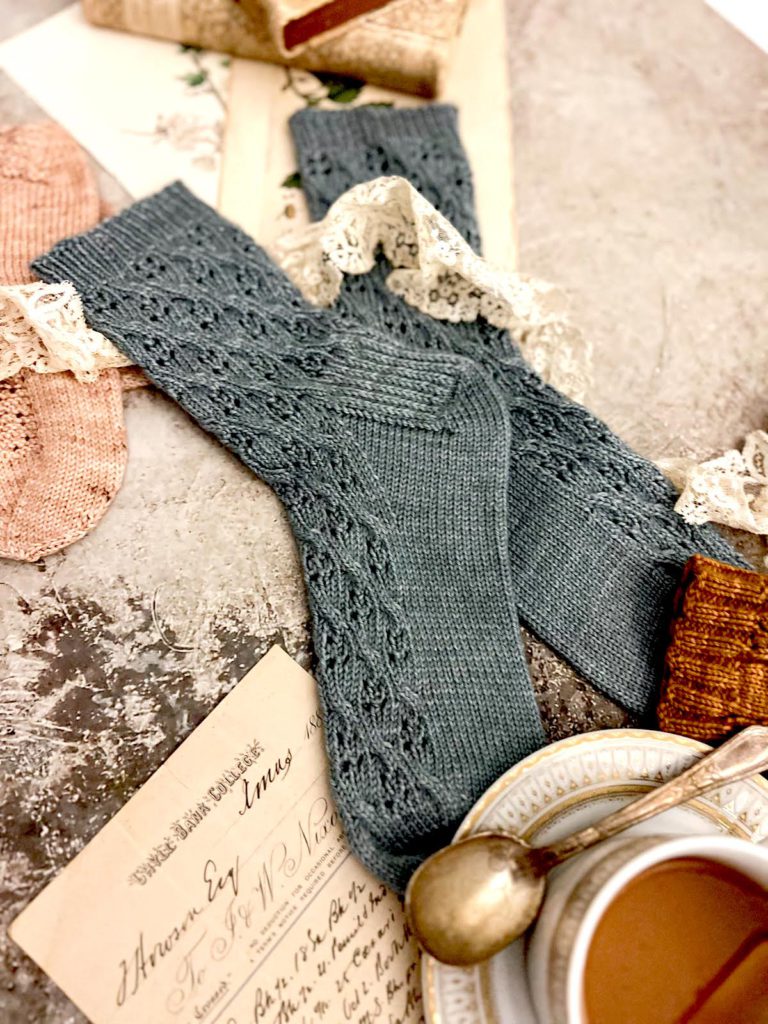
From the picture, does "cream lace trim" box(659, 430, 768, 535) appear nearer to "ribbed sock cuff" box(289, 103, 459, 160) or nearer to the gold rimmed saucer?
the gold rimmed saucer

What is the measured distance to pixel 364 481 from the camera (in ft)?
2.41

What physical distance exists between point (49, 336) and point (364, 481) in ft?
1.01

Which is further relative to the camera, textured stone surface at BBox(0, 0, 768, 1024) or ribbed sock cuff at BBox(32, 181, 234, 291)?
ribbed sock cuff at BBox(32, 181, 234, 291)

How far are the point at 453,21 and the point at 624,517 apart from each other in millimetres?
560

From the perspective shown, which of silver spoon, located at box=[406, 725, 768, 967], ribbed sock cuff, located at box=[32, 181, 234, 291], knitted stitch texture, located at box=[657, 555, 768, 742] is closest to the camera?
silver spoon, located at box=[406, 725, 768, 967]

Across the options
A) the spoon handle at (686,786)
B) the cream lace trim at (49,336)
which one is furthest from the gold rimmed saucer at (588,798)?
the cream lace trim at (49,336)

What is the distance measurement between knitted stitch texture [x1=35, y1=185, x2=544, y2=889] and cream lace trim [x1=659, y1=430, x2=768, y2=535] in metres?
0.16

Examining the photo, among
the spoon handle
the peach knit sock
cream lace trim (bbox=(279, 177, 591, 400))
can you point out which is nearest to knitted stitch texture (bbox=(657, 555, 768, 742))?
the spoon handle

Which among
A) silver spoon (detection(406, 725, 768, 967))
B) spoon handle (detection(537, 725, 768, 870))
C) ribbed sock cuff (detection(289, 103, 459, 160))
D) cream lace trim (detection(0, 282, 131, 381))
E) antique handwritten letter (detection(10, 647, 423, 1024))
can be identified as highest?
ribbed sock cuff (detection(289, 103, 459, 160))

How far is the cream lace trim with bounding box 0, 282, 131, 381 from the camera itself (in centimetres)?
71

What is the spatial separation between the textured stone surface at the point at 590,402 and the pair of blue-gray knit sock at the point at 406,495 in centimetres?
4

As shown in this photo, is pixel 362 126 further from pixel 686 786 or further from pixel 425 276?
pixel 686 786

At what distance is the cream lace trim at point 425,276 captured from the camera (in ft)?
2.50

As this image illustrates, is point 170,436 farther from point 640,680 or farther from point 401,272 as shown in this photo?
point 640,680
